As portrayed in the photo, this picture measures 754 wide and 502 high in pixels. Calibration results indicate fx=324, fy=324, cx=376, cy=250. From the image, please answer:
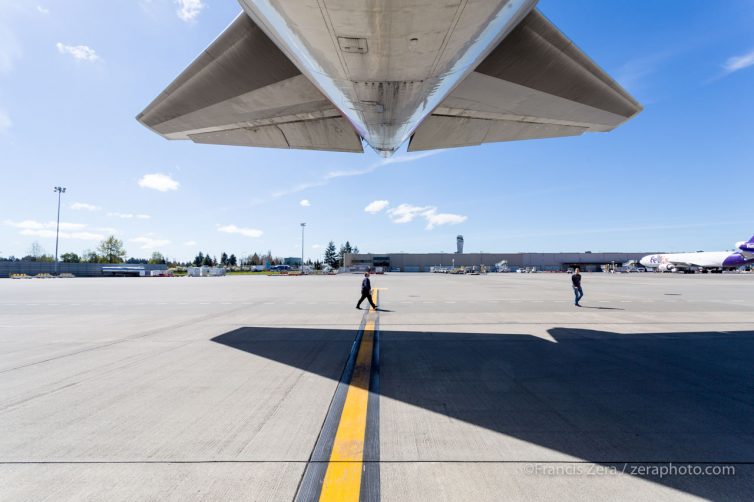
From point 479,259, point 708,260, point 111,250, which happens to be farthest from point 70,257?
point 708,260

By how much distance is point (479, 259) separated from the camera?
98.7 meters

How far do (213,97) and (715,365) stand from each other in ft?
36.7

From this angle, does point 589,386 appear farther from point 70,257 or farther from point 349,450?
point 70,257

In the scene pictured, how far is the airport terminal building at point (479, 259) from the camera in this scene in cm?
9569

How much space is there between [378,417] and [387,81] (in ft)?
14.9

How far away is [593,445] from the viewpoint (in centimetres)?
285

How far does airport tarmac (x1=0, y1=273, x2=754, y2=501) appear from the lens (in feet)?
7.81

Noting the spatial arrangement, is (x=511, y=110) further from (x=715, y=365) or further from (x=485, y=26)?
(x=715, y=365)

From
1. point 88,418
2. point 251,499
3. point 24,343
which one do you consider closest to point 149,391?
point 88,418

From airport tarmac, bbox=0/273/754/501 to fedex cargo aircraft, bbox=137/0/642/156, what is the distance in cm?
421

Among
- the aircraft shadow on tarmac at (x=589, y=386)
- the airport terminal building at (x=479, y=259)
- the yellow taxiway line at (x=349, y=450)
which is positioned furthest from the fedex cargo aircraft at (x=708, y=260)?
the yellow taxiway line at (x=349, y=450)

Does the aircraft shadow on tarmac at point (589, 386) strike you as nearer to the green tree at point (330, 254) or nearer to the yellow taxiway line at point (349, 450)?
the yellow taxiway line at point (349, 450)

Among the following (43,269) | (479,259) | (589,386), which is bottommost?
(589,386)

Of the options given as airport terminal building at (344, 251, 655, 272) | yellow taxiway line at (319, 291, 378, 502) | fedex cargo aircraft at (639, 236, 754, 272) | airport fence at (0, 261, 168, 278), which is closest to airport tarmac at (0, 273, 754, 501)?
yellow taxiway line at (319, 291, 378, 502)
